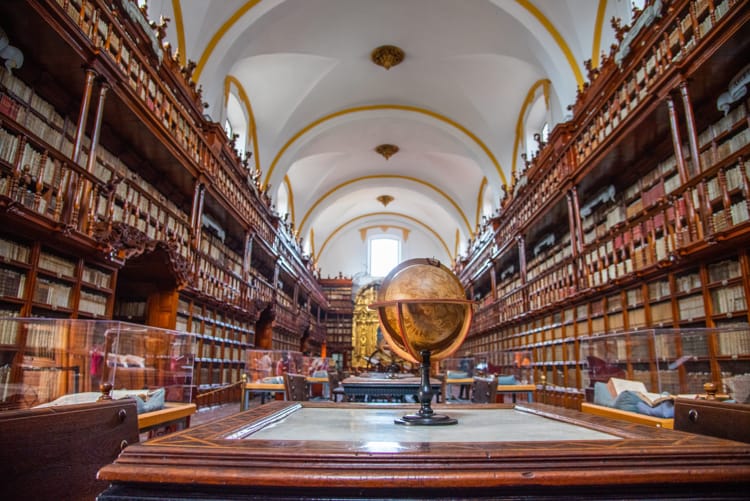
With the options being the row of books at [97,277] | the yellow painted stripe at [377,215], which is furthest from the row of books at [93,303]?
the yellow painted stripe at [377,215]

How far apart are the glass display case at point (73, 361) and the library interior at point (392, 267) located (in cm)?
2

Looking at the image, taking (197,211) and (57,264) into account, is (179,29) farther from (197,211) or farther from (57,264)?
(57,264)

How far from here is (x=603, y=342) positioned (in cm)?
552

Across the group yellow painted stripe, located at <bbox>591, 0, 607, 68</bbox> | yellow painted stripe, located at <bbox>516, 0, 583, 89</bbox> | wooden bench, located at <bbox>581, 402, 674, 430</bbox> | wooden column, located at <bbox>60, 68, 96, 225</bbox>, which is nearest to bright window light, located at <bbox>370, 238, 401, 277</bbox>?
yellow painted stripe, located at <bbox>516, 0, 583, 89</bbox>

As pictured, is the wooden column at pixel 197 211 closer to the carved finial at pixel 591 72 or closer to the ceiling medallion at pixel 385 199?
the carved finial at pixel 591 72

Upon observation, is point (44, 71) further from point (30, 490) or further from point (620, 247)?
point (620, 247)

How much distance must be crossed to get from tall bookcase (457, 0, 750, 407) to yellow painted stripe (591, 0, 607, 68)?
114cm

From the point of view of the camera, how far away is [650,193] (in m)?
8.37

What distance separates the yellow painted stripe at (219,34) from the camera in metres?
10.5

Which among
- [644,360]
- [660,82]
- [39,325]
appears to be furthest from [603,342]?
[39,325]

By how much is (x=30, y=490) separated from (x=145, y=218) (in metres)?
7.95

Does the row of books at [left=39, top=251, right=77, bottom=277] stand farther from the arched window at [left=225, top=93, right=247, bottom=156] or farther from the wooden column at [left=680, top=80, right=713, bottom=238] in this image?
the arched window at [left=225, top=93, right=247, bottom=156]

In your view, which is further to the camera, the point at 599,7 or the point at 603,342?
the point at 599,7

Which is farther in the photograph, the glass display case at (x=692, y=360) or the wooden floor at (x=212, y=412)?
the wooden floor at (x=212, y=412)
